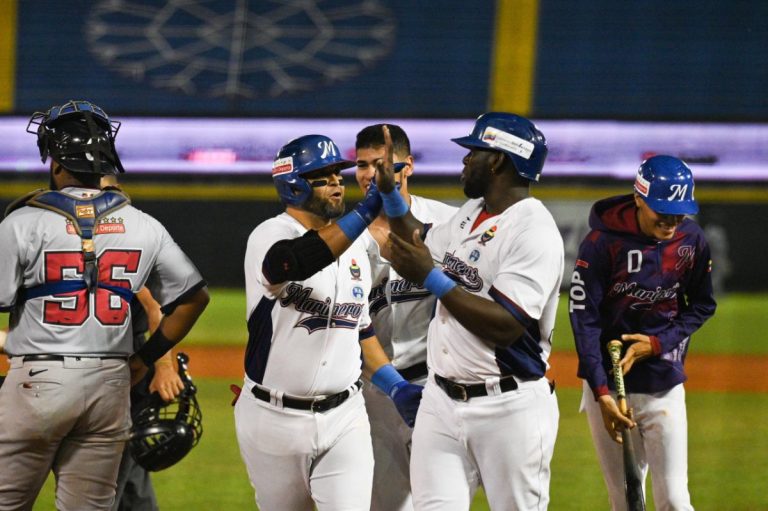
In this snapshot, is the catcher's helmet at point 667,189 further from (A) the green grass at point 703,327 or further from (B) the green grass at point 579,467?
(A) the green grass at point 703,327

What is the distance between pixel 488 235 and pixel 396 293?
0.93m

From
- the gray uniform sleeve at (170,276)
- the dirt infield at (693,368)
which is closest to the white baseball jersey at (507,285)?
the gray uniform sleeve at (170,276)

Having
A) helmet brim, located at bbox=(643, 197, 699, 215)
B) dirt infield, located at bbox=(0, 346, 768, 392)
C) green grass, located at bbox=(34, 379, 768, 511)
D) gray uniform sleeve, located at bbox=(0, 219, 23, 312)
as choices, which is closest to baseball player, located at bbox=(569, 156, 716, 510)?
helmet brim, located at bbox=(643, 197, 699, 215)

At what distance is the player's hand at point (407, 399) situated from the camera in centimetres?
381

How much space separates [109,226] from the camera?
3.59 meters

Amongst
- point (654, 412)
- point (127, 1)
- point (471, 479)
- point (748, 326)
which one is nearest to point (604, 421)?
point (654, 412)

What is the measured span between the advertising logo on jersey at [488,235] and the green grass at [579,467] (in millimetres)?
2371

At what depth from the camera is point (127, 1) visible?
1684 cm

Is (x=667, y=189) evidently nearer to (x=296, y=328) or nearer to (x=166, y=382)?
(x=296, y=328)

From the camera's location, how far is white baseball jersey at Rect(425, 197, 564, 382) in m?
3.42

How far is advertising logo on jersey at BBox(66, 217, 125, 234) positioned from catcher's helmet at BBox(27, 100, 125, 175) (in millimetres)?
181

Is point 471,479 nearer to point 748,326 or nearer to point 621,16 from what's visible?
point 748,326

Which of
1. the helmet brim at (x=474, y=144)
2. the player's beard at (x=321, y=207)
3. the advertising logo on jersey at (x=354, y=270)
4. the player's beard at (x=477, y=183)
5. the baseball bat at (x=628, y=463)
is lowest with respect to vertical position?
the baseball bat at (x=628, y=463)

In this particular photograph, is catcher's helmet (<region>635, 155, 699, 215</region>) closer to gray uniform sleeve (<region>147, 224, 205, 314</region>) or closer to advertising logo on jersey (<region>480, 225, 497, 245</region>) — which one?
advertising logo on jersey (<region>480, 225, 497, 245</region>)
